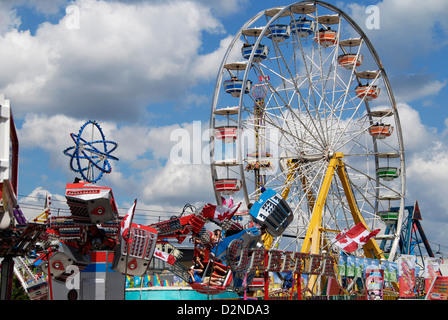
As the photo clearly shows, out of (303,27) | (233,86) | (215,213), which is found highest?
(303,27)

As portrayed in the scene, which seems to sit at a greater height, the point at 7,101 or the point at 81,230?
the point at 7,101

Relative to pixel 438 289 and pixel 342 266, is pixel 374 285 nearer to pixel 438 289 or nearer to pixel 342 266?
pixel 342 266

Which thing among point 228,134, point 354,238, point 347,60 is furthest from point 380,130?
point 354,238

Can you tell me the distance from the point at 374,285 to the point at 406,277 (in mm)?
6662

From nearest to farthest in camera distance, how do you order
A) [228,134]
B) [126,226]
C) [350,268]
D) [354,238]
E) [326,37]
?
1. [126,226]
2. [354,238]
3. [350,268]
4. [228,134]
5. [326,37]

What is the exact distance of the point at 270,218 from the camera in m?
17.8

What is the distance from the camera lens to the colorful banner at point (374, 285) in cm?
2652

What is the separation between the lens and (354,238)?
1052 inches

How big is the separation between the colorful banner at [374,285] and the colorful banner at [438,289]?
209 cm

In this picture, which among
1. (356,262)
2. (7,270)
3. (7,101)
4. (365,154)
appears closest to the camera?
(7,101)

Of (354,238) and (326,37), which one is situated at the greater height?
(326,37)
